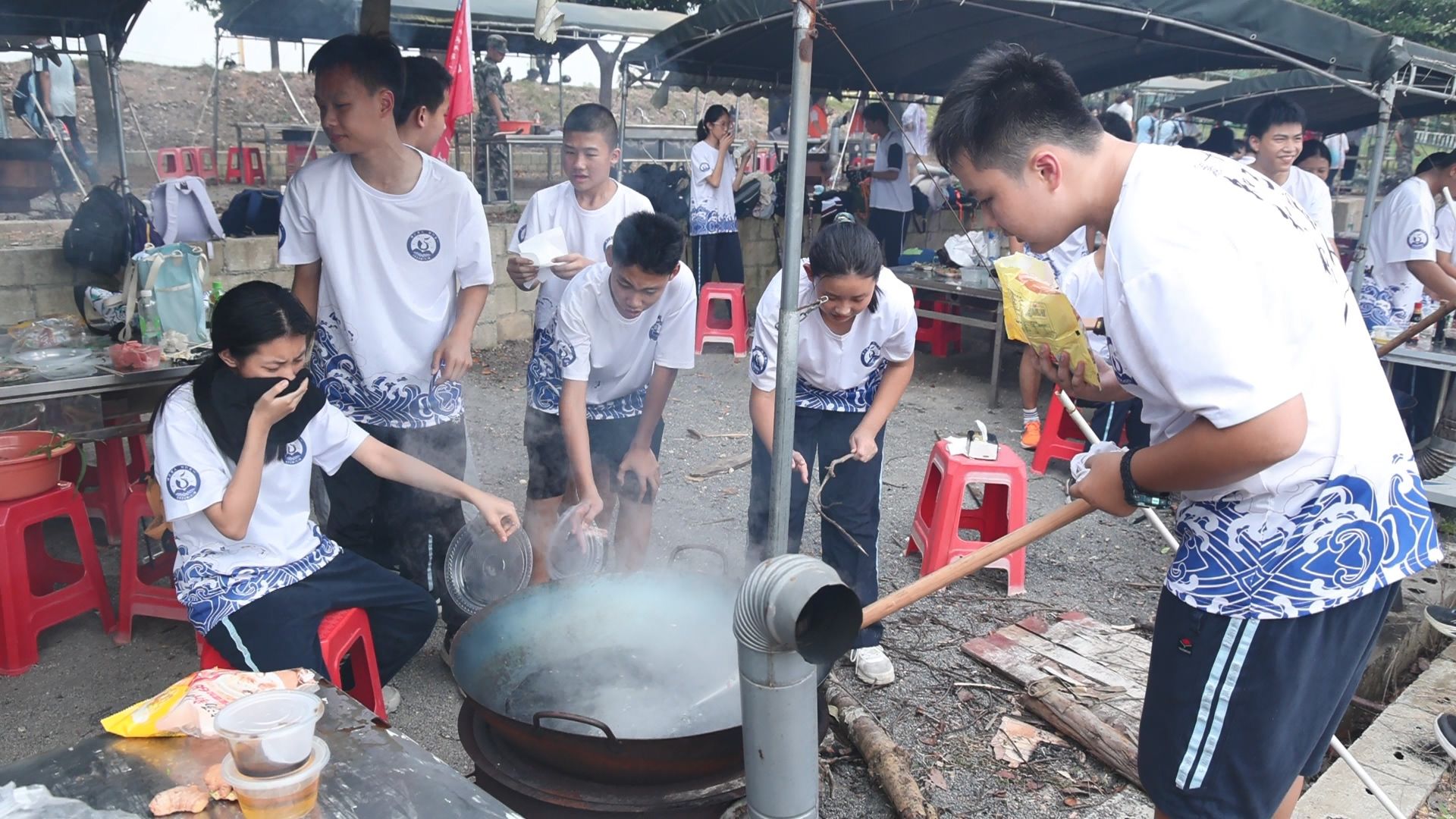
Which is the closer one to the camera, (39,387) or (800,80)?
(800,80)

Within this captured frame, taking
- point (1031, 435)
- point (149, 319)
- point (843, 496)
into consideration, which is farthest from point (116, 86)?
point (1031, 435)

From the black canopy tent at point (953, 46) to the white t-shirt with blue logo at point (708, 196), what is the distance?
1.01 meters

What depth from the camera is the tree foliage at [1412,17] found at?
17.9 metres

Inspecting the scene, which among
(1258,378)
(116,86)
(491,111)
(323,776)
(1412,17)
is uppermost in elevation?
(1412,17)

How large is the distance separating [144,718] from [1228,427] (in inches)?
82.8

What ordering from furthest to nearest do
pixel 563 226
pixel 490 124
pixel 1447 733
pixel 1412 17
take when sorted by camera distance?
pixel 1412 17 → pixel 490 124 → pixel 563 226 → pixel 1447 733

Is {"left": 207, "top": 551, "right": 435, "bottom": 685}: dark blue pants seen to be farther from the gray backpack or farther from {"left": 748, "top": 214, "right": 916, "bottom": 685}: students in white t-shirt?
the gray backpack

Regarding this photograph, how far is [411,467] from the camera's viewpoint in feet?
10.2

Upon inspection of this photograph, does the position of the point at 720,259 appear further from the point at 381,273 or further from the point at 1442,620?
the point at 1442,620

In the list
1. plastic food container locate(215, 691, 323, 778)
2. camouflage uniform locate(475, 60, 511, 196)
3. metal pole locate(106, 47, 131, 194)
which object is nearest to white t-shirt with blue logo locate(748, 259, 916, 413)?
plastic food container locate(215, 691, 323, 778)

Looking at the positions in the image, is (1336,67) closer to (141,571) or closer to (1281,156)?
(1281,156)

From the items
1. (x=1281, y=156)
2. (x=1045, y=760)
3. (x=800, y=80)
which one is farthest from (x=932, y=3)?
(x=1045, y=760)

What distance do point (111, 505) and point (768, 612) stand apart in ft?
14.1

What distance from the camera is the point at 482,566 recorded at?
3791mm
